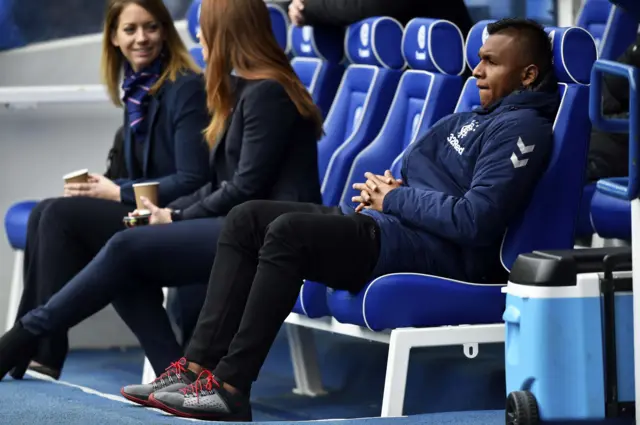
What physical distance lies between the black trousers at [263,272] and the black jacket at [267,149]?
0.29m

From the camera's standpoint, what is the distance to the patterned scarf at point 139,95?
450 centimetres

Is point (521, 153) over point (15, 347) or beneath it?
over

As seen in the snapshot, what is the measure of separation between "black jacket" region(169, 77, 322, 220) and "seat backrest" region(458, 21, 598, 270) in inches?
24.5

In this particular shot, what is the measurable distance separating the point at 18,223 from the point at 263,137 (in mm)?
1377

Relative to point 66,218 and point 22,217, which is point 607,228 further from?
point 22,217

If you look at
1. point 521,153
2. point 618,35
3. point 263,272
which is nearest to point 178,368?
point 263,272

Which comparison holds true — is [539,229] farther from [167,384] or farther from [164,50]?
[164,50]

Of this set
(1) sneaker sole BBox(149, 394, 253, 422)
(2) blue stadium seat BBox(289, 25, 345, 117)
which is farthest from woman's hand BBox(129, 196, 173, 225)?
(2) blue stadium seat BBox(289, 25, 345, 117)

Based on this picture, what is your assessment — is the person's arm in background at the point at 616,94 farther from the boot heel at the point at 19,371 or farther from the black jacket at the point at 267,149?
the boot heel at the point at 19,371

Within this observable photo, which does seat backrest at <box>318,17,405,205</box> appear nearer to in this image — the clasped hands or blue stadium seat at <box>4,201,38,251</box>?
the clasped hands

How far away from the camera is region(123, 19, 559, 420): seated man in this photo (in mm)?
3438

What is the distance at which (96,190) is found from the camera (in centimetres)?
446

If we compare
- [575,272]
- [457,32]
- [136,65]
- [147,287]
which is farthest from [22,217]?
[575,272]

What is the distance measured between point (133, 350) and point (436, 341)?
2133 millimetres
